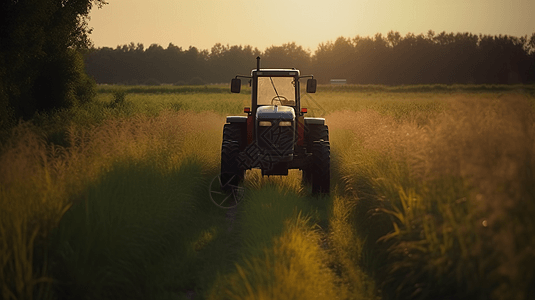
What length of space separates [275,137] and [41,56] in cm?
1082

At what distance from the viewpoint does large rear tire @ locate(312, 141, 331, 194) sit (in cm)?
818

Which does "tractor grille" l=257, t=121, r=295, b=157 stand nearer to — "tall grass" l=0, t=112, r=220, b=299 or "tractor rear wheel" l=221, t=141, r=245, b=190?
"tractor rear wheel" l=221, t=141, r=245, b=190

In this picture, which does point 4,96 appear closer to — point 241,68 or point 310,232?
point 310,232

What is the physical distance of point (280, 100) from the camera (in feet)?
29.1

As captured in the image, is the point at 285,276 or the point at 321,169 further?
the point at 321,169

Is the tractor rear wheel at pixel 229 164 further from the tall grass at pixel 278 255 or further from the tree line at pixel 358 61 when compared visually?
the tree line at pixel 358 61

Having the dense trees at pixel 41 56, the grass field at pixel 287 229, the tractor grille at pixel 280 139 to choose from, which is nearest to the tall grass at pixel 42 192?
the grass field at pixel 287 229

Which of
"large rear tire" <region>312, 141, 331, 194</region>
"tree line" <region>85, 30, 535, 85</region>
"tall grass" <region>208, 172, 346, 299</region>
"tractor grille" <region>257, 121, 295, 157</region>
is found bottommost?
"tall grass" <region>208, 172, 346, 299</region>

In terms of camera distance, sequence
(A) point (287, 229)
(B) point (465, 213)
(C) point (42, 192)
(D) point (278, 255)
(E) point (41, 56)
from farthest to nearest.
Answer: (E) point (41, 56) → (A) point (287, 229) → (D) point (278, 255) → (C) point (42, 192) → (B) point (465, 213)

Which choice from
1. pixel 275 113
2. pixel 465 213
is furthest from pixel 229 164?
pixel 465 213

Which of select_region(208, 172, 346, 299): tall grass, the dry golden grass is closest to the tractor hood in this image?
select_region(208, 172, 346, 299): tall grass

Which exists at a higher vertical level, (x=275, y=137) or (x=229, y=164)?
(x=275, y=137)

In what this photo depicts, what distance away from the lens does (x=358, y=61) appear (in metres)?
92.4

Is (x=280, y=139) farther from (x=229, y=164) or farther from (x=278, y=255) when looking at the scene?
(x=278, y=255)
